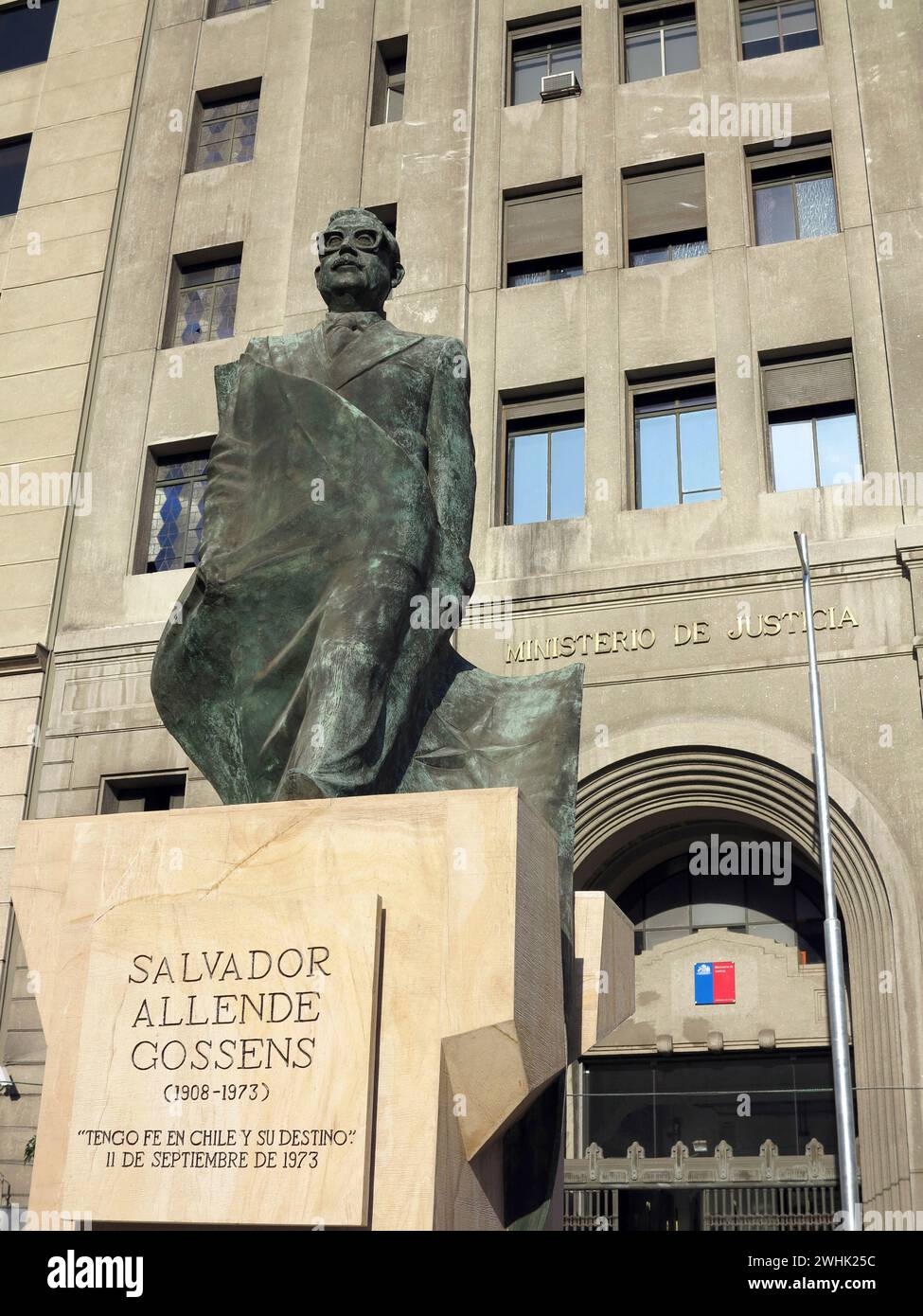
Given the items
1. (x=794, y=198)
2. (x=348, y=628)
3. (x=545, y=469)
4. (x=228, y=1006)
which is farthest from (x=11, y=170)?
(x=228, y=1006)

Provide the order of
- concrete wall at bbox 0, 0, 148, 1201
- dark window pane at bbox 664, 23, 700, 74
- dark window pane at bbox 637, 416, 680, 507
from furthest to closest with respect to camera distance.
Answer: dark window pane at bbox 664, 23, 700, 74
dark window pane at bbox 637, 416, 680, 507
concrete wall at bbox 0, 0, 148, 1201

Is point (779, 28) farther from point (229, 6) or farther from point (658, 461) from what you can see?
point (229, 6)

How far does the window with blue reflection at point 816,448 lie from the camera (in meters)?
16.8

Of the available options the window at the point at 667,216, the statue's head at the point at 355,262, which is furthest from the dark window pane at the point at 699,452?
the statue's head at the point at 355,262

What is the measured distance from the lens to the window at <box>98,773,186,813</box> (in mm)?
18438

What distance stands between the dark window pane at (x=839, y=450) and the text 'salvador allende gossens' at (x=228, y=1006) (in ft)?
45.8

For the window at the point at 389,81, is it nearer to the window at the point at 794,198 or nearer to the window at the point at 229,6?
the window at the point at 229,6

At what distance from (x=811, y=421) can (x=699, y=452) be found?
1416 mm

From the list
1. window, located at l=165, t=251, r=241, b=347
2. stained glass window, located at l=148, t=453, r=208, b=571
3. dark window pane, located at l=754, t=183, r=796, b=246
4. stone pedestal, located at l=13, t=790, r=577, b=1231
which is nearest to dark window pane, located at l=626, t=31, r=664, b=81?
dark window pane, located at l=754, t=183, r=796, b=246

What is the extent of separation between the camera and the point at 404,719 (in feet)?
16.5

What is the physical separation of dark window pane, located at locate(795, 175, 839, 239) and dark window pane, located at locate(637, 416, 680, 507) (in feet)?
10.3

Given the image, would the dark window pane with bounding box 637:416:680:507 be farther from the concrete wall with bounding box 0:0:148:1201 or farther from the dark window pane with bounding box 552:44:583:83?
the concrete wall with bounding box 0:0:148:1201
